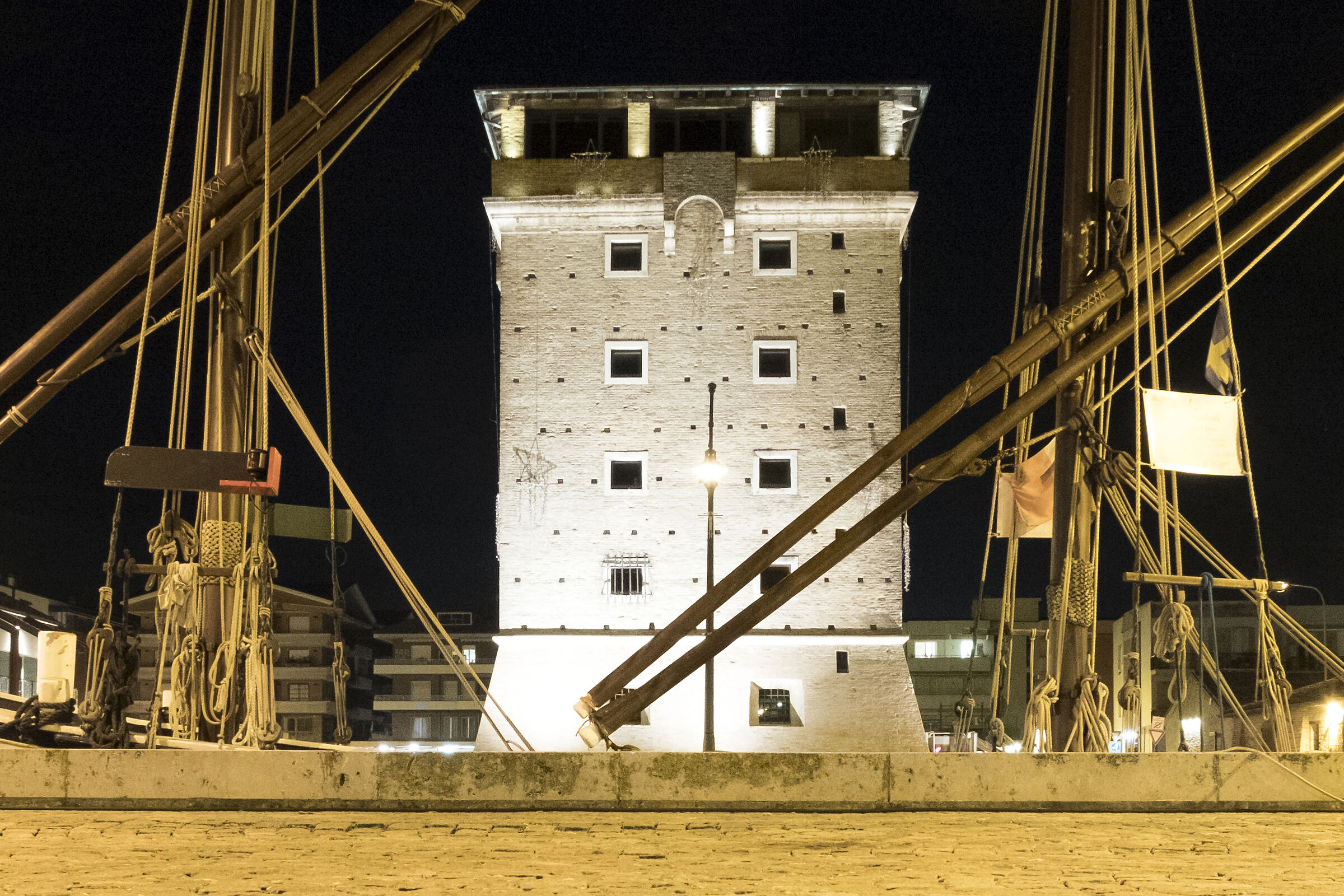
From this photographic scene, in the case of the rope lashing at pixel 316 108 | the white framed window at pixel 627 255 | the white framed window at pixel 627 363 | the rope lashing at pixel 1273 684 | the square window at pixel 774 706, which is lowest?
the square window at pixel 774 706

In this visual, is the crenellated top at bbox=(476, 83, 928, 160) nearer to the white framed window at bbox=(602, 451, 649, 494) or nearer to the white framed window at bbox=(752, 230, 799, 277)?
the white framed window at bbox=(752, 230, 799, 277)

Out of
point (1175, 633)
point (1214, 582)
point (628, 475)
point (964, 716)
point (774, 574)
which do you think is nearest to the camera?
point (1214, 582)

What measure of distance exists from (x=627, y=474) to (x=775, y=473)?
386 centimetres

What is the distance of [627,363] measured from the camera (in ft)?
118

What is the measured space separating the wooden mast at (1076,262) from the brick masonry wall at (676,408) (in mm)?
20998

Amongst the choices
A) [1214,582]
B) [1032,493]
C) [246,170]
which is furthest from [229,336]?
[1214,582]

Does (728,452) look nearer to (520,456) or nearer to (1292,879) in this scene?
(520,456)

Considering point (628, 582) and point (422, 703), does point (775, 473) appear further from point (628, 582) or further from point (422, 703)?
point (422, 703)

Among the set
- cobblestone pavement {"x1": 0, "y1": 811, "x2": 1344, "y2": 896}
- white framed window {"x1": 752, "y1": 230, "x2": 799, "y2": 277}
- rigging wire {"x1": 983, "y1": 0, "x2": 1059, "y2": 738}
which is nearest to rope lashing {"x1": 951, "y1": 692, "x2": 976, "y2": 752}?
rigging wire {"x1": 983, "y1": 0, "x2": 1059, "y2": 738}

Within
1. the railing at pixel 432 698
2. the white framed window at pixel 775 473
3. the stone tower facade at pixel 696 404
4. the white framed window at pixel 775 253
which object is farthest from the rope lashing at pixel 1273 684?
the railing at pixel 432 698

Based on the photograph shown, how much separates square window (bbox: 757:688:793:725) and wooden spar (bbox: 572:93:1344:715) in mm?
20354

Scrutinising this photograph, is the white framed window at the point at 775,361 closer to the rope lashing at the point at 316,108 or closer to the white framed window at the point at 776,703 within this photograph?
the white framed window at the point at 776,703

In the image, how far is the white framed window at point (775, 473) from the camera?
3525 centimetres

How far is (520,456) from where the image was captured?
35.5m
